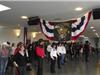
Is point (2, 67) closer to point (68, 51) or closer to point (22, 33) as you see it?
point (22, 33)

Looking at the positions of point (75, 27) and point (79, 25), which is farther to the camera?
point (75, 27)

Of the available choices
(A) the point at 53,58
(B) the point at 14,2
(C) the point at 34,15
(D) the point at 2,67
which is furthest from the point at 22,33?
(B) the point at 14,2

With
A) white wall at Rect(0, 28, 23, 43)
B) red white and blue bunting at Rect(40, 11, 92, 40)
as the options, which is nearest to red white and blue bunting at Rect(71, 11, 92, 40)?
red white and blue bunting at Rect(40, 11, 92, 40)

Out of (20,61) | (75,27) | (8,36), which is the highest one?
(75,27)

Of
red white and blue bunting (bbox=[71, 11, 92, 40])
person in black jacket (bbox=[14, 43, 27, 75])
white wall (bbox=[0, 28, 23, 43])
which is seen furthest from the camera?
white wall (bbox=[0, 28, 23, 43])

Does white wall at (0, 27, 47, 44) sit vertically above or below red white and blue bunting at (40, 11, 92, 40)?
below

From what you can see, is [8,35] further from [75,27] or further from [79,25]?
[79,25]

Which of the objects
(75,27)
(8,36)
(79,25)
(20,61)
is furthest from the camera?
(8,36)

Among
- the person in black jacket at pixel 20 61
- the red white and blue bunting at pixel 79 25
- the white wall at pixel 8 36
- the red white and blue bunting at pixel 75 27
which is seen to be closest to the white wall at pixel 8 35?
the white wall at pixel 8 36

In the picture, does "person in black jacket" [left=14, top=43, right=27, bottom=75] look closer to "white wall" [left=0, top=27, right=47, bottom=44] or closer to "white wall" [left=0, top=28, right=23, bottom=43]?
"white wall" [left=0, top=27, right=47, bottom=44]

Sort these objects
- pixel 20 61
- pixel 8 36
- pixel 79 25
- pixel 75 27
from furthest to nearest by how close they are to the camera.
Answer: pixel 8 36
pixel 75 27
pixel 79 25
pixel 20 61

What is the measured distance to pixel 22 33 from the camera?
22688 millimetres

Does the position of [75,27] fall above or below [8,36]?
above

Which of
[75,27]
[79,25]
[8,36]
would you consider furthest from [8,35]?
[79,25]
